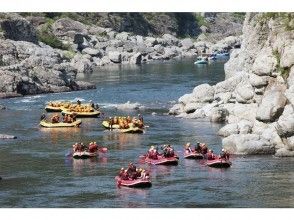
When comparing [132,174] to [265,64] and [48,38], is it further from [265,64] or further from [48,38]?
[48,38]

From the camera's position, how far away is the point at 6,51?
5177 inches

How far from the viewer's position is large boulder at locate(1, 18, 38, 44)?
502ft

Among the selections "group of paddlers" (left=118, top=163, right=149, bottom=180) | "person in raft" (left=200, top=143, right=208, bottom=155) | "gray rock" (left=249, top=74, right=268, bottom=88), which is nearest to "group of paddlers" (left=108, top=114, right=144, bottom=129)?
"gray rock" (left=249, top=74, right=268, bottom=88)

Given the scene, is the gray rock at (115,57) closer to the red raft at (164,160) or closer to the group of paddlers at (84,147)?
the group of paddlers at (84,147)

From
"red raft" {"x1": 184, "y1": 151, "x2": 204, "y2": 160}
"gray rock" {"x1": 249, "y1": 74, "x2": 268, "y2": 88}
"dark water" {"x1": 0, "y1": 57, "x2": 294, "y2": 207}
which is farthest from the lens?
"gray rock" {"x1": 249, "y1": 74, "x2": 268, "y2": 88}

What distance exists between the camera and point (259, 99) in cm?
7875

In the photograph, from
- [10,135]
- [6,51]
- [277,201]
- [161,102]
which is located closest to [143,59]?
[6,51]

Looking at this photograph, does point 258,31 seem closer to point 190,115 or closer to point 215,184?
point 190,115

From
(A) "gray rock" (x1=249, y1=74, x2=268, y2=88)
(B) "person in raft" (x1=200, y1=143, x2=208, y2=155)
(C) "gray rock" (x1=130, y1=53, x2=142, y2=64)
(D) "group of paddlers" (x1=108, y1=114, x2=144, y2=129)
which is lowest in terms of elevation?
(C) "gray rock" (x1=130, y1=53, x2=142, y2=64)

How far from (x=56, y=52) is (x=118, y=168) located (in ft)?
312

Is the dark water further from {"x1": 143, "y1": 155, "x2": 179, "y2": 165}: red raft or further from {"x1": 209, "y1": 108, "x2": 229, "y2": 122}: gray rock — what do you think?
{"x1": 209, "y1": 108, "x2": 229, "y2": 122}: gray rock

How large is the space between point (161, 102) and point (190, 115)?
14789 millimetres

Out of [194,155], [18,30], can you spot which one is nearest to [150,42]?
[18,30]

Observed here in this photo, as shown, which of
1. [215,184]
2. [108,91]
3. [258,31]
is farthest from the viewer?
[108,91]
